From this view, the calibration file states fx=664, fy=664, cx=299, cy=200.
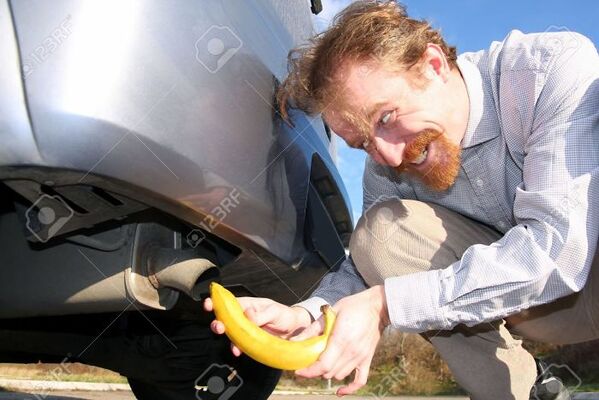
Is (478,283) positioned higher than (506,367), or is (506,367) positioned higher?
(478,283)

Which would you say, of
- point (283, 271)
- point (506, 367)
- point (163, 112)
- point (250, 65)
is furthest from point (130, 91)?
point (506, 367)

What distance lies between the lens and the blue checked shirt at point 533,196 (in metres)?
1.25

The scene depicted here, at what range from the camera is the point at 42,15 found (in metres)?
1.10

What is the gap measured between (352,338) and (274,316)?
23 cm

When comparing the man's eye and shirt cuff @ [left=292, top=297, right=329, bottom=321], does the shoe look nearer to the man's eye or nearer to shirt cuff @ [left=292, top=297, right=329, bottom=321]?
shirt cuff @ [left=292, top=297, right=329, bottom=321]

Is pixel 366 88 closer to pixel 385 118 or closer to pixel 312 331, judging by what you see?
pixel 385 118

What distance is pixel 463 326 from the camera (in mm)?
1647

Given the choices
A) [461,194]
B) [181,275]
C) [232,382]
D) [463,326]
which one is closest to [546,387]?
[463,326]

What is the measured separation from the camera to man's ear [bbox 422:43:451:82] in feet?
5.31

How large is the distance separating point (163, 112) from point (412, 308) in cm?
60

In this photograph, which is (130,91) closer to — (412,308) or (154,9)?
(154,9)
